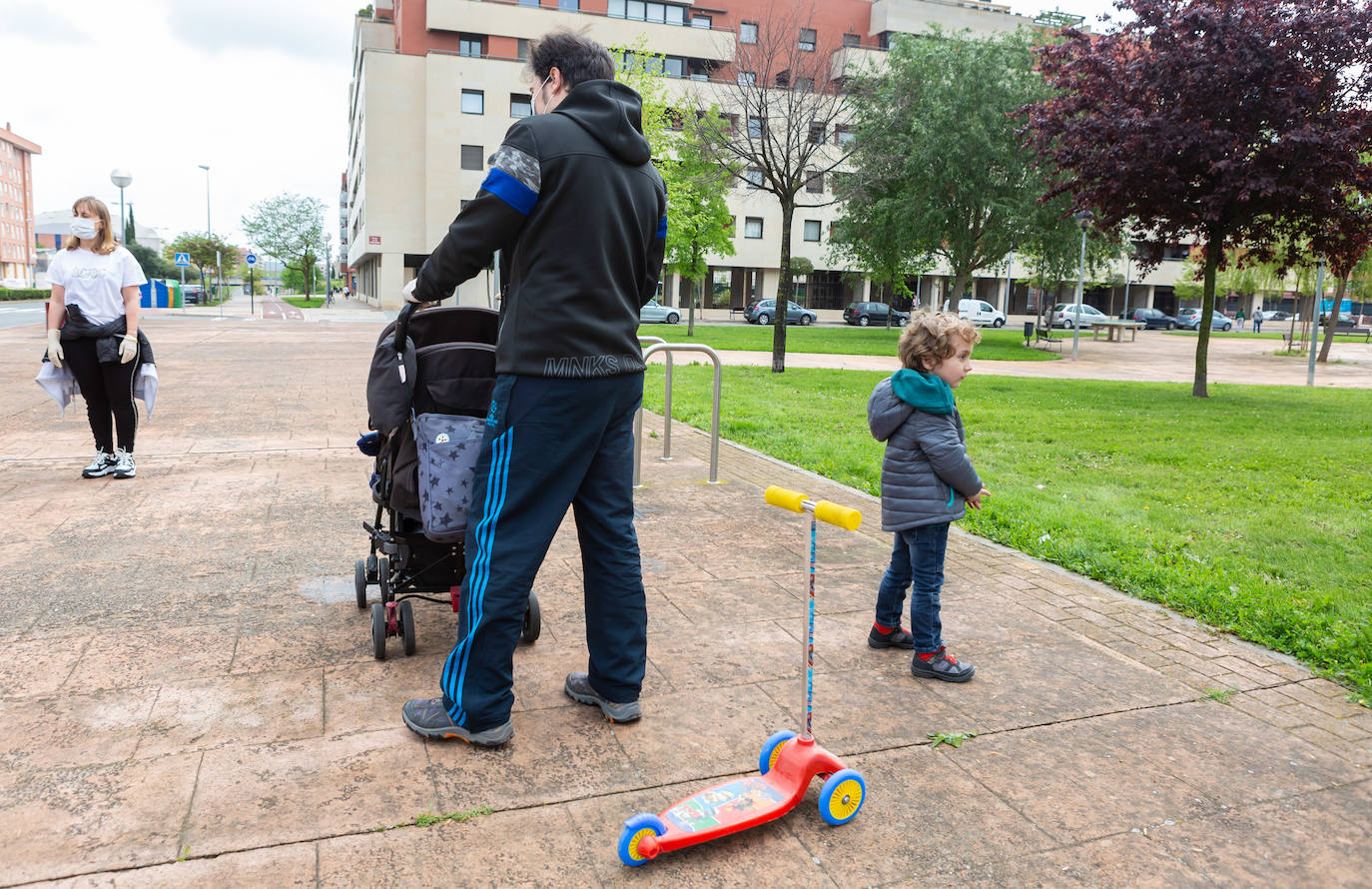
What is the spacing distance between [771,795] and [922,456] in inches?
63.6

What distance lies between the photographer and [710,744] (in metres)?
3.21

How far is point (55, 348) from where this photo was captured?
22.3 ft

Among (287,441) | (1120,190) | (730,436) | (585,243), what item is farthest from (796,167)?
(585,243)

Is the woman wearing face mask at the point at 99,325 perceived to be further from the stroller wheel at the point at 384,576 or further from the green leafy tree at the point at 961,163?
the green leafy tree at the point at 961,163

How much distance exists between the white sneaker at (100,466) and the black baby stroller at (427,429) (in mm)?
4233

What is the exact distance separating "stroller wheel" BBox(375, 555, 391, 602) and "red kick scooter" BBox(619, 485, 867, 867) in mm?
1717

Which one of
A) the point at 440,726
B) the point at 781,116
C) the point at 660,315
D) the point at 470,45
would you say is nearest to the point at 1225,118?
the point at 781,116

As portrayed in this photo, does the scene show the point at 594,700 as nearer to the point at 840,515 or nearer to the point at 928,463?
the point at 840,515

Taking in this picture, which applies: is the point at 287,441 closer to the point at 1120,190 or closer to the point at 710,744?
the point at 710,744

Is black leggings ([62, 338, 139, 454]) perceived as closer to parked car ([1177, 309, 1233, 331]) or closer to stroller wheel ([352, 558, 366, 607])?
stroller wheel ([352, 558, 366, 607])

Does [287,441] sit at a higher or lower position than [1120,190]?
lower

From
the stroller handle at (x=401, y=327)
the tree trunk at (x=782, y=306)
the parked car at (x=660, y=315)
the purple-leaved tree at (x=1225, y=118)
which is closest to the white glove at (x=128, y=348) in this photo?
the stroller handle at (x=401, y=327)

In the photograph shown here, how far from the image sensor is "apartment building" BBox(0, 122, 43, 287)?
11144cm

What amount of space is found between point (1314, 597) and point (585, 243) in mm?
4147
